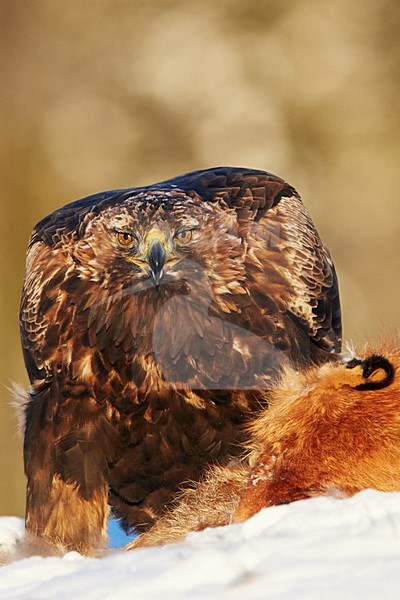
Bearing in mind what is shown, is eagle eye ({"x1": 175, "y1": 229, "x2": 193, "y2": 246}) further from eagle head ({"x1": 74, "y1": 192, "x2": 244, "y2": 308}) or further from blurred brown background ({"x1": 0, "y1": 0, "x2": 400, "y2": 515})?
blurred brown background ({"x1": 0, "y1": 0, "x2": 400, "y2": 515})

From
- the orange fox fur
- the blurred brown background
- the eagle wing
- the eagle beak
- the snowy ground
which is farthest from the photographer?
the blurred brown background

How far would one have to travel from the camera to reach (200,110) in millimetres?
3285

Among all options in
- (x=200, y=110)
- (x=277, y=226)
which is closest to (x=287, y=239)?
(x=277, y=226)

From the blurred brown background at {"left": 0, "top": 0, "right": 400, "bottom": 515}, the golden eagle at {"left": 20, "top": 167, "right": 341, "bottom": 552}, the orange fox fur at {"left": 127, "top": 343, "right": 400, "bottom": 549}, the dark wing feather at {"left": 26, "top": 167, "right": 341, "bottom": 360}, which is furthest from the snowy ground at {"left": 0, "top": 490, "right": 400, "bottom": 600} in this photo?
the blurred brown background at {"left": 0, "top": 0, "right": 400, "bottom": 515}

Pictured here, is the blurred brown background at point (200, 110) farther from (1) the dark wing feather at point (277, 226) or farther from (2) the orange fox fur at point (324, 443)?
(2) the orange fox fur at point (324, 443)

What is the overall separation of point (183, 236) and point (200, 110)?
5.80ft

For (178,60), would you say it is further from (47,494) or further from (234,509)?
(234,509)

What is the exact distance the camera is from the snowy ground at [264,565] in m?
0.68

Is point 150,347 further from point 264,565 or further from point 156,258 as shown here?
point 264,565

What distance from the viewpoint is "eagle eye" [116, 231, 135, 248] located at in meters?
1.60

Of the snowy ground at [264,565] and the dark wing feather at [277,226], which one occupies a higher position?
the dark wing feather at [277,226]

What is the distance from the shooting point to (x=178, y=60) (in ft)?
11.0

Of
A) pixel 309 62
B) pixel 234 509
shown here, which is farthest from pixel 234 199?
pixel 309 62

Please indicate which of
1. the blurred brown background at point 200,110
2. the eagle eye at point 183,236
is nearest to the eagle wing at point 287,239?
the eagle eye at point 183,236
